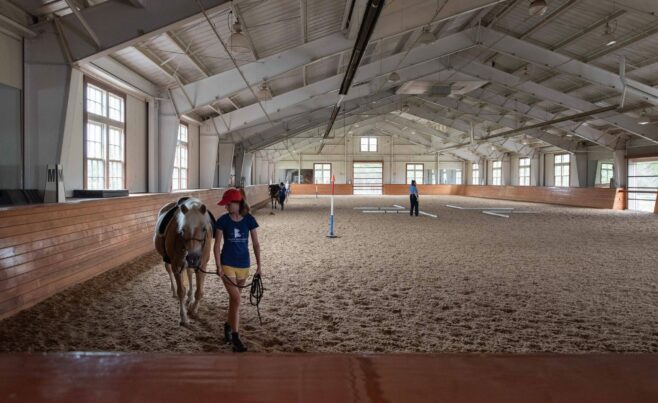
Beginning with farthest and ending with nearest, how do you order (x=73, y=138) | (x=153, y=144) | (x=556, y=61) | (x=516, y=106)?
(x=516, y=106) → (x=556, y=61) → (x=153, y=144) → (x=73, y=138)

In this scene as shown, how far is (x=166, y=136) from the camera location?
13141mm

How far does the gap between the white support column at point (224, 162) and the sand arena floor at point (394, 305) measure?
1247 cm

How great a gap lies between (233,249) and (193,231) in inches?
24.6

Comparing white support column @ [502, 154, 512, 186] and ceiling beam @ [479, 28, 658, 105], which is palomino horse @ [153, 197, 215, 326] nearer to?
ceiling beam @ [479, 28, 658, 105]

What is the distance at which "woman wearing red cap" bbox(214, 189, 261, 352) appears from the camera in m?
4.13

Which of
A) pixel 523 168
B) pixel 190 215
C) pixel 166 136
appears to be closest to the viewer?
pixel 190 215

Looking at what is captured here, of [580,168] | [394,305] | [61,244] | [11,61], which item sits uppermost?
[11,61]

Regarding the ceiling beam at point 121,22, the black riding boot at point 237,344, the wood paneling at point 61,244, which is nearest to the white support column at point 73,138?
the ceiling beam at point 121,22

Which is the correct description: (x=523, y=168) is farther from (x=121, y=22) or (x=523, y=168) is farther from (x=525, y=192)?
(x=121, y=22)

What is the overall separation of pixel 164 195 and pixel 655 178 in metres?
23.9

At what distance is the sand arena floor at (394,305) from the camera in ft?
13.9

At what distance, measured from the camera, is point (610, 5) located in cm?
1144

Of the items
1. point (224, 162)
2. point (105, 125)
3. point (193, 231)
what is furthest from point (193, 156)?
point (193, 231)

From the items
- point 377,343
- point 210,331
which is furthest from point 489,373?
point 210,331
